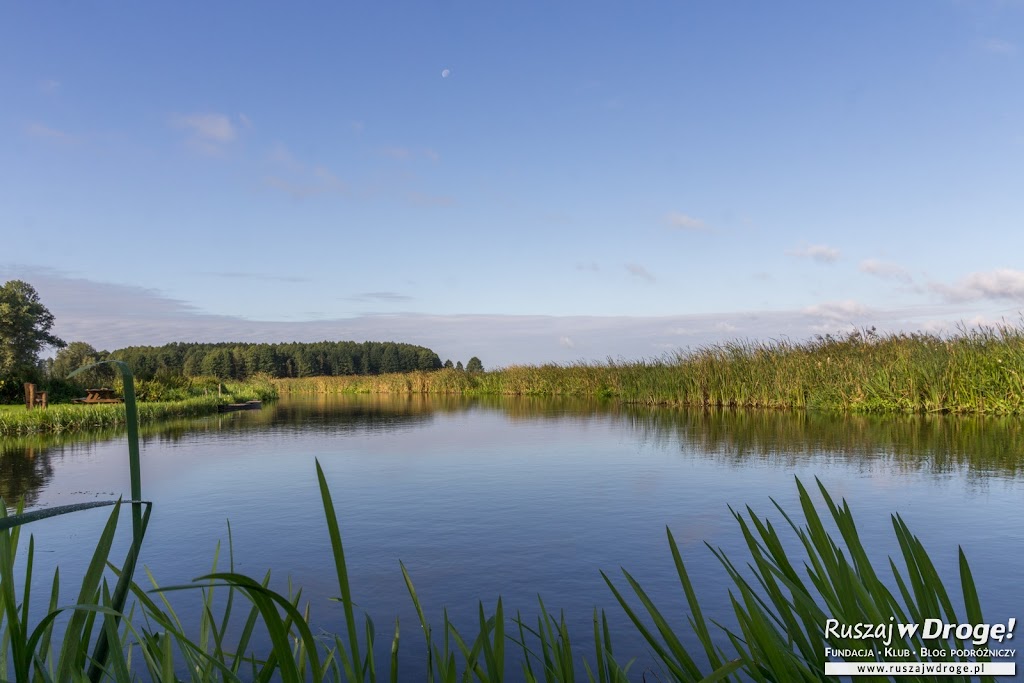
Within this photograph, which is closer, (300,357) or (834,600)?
(834,600)

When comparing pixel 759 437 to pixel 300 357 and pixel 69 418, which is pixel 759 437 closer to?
pixel 69 418

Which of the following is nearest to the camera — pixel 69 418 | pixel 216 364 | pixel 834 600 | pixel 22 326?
pixel 834 600

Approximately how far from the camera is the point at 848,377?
15703 millimetres

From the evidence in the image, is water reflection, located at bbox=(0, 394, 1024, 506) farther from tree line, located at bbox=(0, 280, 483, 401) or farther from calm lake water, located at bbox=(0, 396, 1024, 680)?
tree line, located at bbox=(0, 280, 483, 401)

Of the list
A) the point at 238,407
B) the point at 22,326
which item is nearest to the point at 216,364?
the point at 22,326

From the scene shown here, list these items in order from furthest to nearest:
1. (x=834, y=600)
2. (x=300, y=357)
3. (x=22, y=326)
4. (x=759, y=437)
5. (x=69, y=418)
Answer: (x=300, y=357), (x=22, y=326), (x=69, y=418), (x=759, y=437), (x=834, y=600)

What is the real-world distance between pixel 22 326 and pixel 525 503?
31.0 metres

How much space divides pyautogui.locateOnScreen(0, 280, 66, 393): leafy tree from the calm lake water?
63.5ft

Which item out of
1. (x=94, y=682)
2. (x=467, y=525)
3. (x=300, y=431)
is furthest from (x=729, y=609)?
(x=300, y=431)

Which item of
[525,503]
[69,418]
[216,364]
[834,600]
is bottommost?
[525,503]

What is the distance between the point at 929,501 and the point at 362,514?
494 centimetres

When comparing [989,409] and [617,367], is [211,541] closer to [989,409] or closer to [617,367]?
[989,409]

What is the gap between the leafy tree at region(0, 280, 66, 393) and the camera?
2809cm

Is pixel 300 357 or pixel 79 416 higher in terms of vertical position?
pixel 300 357
